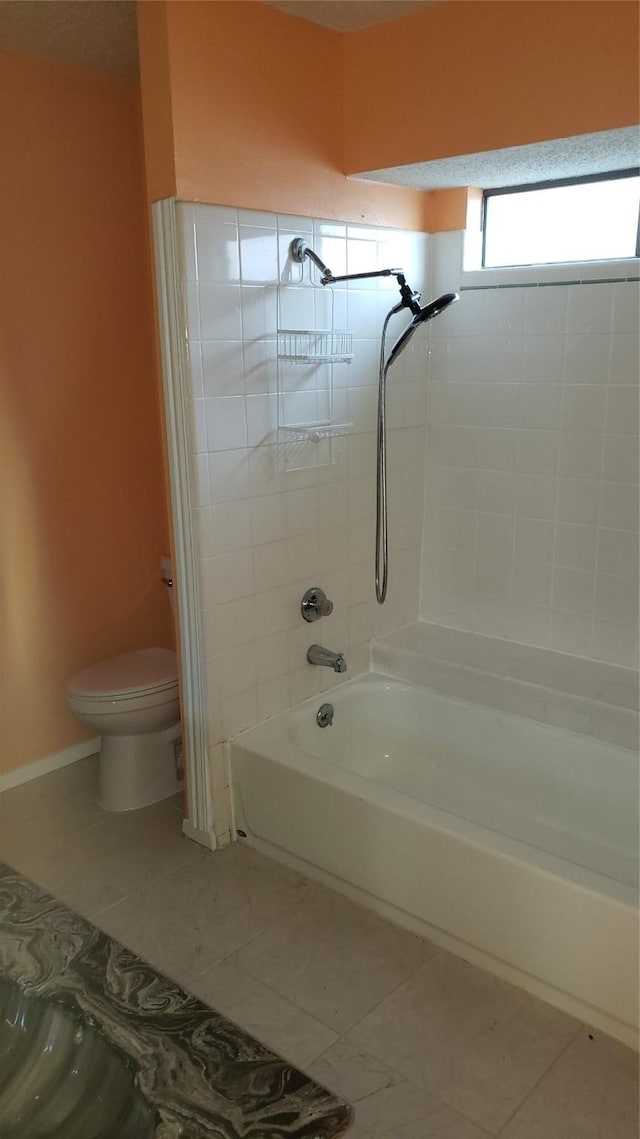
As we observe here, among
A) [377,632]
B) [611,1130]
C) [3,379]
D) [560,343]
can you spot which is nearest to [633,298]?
[560,343]

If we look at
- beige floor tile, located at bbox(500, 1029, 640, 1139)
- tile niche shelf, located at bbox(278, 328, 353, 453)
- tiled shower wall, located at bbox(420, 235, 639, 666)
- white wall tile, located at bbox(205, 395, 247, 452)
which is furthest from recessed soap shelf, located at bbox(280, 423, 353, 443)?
beige floor tile, located at bbox(500, 1029, 640, 1139)

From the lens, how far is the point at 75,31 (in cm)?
238

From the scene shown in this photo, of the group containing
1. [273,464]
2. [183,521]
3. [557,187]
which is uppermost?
[557,187]

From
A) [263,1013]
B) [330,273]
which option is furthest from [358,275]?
[263,1013]

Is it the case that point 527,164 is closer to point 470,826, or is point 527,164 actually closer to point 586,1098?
point 470,826

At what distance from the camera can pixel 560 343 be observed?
8.83ft

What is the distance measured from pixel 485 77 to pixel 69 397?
161 cm

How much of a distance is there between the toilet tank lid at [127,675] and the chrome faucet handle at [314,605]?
0.49 metres

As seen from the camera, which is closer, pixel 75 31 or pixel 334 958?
pixel 334 958

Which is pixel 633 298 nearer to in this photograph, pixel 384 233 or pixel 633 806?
pixel 384 233

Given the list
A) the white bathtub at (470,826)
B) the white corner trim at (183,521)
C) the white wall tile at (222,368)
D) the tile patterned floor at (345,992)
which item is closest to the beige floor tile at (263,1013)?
the tile patterned floor at (345,992)

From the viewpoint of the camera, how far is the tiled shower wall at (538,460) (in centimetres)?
263

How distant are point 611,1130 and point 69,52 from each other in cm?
311

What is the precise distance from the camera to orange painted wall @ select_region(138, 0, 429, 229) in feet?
6.73
